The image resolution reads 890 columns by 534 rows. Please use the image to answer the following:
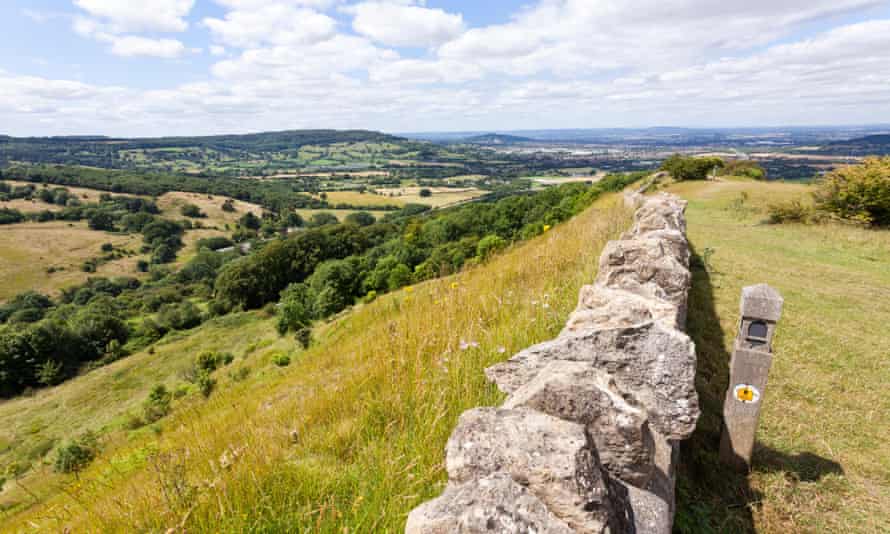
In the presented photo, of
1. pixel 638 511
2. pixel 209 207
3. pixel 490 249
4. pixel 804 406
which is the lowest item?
pixel 209 207

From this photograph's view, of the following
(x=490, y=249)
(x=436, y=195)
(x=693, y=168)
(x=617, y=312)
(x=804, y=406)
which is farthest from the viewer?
(x=436, y=195)

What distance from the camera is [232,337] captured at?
49.9 m

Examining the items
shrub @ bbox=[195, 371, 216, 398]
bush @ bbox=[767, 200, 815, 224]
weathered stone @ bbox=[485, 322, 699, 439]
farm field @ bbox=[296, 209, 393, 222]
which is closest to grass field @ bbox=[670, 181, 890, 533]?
weathered stone @ bbox=[485, 322, 699, 439]

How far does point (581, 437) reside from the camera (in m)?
1.40

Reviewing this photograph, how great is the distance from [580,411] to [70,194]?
566 feet

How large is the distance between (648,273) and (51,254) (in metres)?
127

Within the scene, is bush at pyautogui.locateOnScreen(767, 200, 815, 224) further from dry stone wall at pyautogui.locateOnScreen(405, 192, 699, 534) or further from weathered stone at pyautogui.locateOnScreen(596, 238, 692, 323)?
dry stone wall at pyautogui.locateOnScreen(405, 192, 699, 534)

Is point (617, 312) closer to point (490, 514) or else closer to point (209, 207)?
point (490, 514)

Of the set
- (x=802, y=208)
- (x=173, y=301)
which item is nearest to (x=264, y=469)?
(x=802, y=208)

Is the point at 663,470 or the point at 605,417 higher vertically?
the point at 605,417

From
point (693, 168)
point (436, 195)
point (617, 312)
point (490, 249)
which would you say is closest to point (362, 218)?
point (436, 195)

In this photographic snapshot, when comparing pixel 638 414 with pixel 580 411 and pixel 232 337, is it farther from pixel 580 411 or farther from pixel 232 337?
pixel 232 337

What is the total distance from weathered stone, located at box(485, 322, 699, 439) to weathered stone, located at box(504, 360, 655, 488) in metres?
0.52

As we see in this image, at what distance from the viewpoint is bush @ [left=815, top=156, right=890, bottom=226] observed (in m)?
15.2
